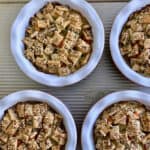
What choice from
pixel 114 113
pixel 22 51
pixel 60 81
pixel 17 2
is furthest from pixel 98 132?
pixel 17 2

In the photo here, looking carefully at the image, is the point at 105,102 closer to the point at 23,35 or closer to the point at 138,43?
the point at 138,43

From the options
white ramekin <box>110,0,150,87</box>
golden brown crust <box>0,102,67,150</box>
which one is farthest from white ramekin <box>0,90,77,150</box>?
white ramekin <box>110,0,150,87</box>

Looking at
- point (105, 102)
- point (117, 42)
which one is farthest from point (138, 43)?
point (105, 102)

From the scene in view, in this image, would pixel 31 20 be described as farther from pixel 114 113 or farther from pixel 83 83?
pixel 114 113

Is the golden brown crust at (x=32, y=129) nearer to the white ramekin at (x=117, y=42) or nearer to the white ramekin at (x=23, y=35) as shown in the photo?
the white ramekin at (x=23, y=35)

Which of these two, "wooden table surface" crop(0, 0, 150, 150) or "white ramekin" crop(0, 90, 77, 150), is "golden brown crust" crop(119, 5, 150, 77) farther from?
"white ramekin" crop(0, 90, 77, 150)
